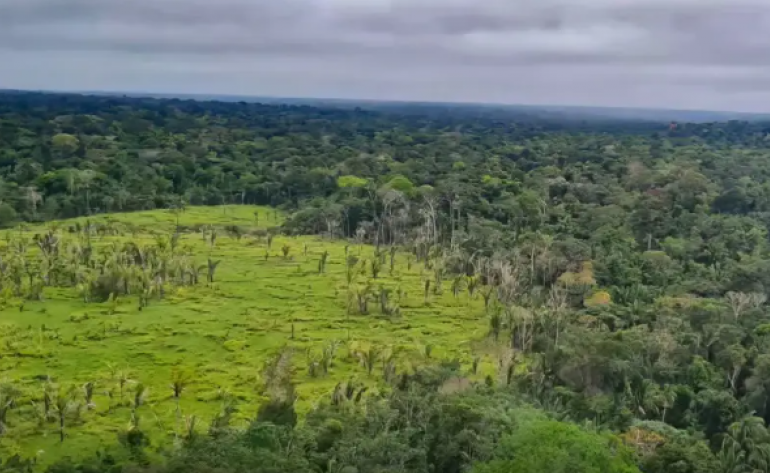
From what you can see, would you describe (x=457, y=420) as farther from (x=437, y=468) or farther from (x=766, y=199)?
(x=766, y=199)

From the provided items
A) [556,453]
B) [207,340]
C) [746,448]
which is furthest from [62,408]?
[746,448]

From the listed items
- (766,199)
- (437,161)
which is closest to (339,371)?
(766,199)

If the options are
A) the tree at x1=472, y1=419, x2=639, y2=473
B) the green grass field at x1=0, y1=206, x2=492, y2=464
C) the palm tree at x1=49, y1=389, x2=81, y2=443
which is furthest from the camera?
the green grass field at x1=0, y1=206, x2=492, y2=464

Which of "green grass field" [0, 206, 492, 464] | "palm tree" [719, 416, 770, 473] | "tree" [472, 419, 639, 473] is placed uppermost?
"tree" [472, 419, 639, 473]

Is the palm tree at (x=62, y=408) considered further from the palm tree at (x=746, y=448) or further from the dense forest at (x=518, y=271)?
the palm tree at (x=746, y=448)

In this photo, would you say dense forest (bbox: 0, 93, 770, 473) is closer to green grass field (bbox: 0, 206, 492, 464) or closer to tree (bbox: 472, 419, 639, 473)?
tree (bbox: 472, 419, 639, 473)

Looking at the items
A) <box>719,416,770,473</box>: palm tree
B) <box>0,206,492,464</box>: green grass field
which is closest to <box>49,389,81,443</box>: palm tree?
<box>0,206,492,464</box>: green grass field

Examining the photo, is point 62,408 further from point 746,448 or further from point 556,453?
point 746,448

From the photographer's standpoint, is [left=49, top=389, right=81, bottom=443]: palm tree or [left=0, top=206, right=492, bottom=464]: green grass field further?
[left=0, top=206, right=492, bottom=464]: green grass field
